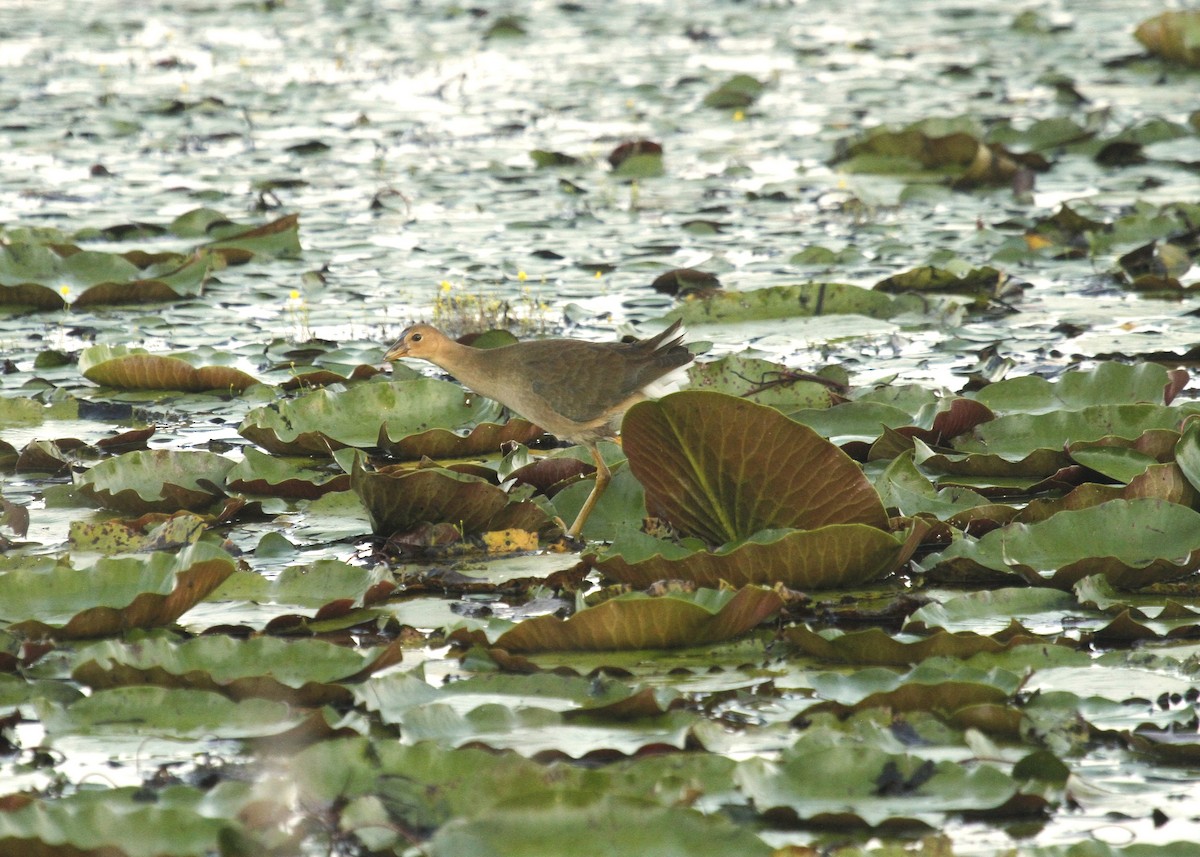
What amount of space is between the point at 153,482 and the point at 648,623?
6.21ft

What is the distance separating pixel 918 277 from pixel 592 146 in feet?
15.5

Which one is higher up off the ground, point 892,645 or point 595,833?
point 595,833

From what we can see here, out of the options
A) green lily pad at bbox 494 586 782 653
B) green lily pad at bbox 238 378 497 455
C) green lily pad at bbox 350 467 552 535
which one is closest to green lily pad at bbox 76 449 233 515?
green lily pad at bbox 238 378 497 455

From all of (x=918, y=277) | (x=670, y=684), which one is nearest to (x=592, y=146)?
(x=918, y=277)

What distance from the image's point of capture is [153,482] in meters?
4.76

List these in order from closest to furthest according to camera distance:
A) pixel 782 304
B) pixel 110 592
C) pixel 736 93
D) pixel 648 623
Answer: pixel 648 623, pixel 110 592, pixel 782 304, pixel 736 93

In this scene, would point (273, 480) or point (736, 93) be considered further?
point (736, 93)

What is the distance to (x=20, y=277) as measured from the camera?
7652 mm

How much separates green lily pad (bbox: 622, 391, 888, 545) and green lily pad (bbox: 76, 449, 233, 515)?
4.59ft

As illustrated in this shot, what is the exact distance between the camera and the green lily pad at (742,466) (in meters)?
4.04

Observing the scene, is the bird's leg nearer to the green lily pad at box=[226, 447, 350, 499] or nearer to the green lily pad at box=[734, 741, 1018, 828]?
the green lily pad at box=[226, 447, 350, 499]

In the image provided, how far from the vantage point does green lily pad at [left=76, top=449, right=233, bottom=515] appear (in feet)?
15.4

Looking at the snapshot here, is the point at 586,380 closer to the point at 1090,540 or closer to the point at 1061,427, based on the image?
the point at 1061,427

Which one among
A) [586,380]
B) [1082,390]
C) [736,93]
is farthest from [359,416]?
[736,93]
